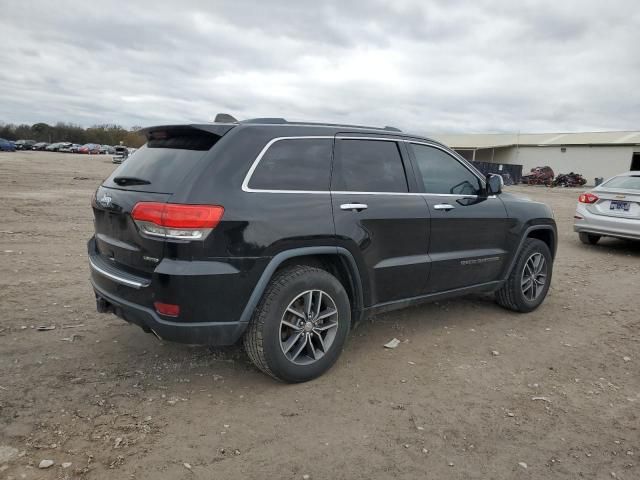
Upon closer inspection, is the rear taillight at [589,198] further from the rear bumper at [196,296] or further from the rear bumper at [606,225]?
the rear bumper at [196,296]

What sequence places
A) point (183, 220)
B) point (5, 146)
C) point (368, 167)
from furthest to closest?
point (5, 146)
point (368, 167)
point (183, 220)

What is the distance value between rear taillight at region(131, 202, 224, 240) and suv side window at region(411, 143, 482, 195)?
6.73 ft

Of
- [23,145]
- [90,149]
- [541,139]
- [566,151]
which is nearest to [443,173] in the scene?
[566,151]

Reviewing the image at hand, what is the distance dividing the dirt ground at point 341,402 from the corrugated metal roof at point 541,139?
39.7 meters

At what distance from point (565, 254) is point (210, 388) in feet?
25.4

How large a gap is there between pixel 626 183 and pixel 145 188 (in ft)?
29.6

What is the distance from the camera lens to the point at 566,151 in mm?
46688

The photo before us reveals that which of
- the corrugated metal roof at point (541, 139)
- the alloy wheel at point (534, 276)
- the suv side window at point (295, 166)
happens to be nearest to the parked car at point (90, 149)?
the corrugated metal roof at point (541, 139)

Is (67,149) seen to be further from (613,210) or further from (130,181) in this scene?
(130,181)

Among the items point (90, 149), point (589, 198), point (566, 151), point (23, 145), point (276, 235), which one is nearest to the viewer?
point (276, 235)

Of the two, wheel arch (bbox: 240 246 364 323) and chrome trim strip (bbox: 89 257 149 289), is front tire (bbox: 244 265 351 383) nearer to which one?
wheel arch (bbox: 240 246 364 323)

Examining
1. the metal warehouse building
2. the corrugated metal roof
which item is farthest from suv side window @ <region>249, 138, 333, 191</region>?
the metal warehouse building

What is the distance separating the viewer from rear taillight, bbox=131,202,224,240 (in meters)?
2.99

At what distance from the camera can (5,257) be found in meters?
6.63
